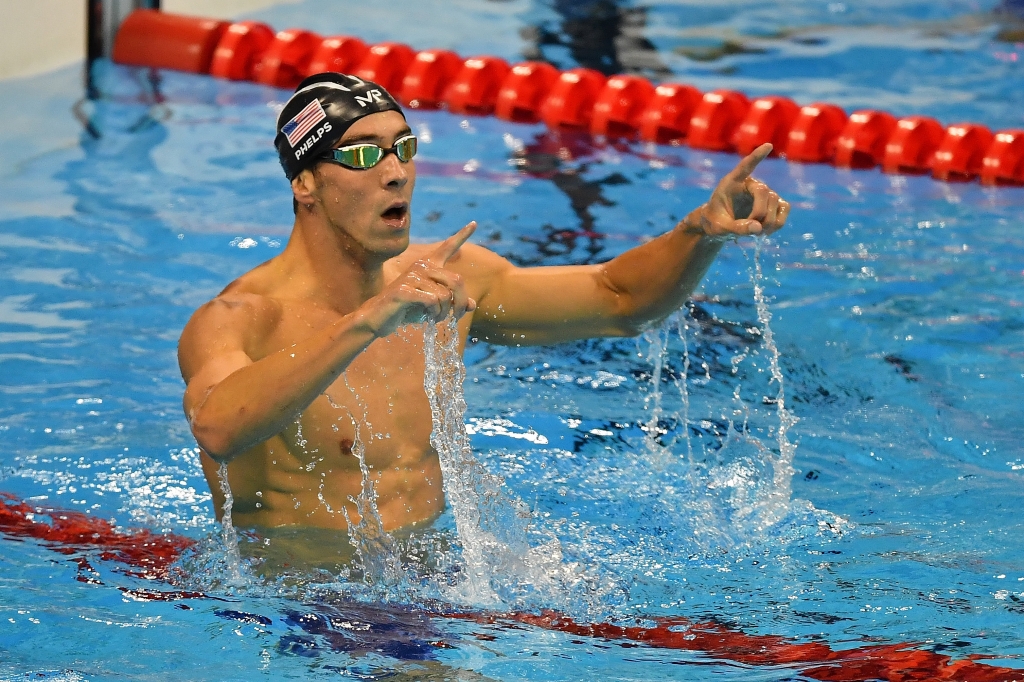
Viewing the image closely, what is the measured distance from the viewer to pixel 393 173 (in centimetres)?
295

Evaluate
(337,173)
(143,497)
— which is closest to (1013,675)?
(337,173)

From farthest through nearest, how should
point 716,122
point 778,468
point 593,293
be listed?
point 716,122
point 778,468
point 593,293

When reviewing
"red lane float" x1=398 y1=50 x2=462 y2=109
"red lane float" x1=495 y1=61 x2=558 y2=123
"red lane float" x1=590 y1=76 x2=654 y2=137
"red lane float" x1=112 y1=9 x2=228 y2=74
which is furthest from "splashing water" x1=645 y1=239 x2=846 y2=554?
"red lane float" x1=112 y1=9 x2=228 y2=74

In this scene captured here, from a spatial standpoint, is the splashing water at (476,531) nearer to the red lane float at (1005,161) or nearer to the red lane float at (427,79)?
the red lane float at (1005,161)

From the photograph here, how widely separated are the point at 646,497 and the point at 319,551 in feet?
3.64

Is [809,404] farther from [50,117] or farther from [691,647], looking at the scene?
[50,117]

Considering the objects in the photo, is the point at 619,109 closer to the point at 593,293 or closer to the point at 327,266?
the point at 593,293

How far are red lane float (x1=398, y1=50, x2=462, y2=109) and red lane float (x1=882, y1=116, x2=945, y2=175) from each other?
2.60 m

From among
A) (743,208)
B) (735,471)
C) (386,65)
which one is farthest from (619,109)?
(743,208)

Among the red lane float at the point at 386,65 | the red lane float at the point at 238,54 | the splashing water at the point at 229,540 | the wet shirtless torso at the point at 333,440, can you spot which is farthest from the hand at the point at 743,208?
the red lane float at the point at 238,54

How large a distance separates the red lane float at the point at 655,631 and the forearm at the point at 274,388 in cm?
62

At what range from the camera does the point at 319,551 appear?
3.13m

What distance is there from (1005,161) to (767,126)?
1.22 m

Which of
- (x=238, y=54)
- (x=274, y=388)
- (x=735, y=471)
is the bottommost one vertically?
(x=735, y=471)
